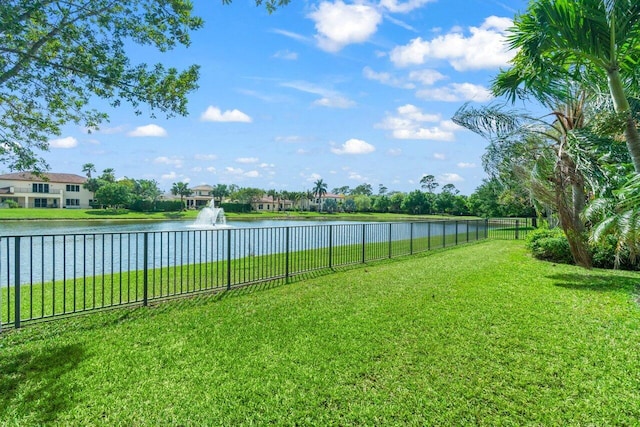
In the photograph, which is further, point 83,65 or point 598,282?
point 598,282

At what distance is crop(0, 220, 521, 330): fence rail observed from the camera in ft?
15.6

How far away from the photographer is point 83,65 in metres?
4.93

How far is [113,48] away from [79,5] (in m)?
0.63

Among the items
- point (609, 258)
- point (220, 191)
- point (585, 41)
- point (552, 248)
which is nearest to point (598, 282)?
point (609, 258)

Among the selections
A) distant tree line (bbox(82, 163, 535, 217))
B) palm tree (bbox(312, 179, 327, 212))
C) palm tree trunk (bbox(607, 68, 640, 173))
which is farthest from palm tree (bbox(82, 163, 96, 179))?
palm tree trunk (bbox(607, 68, 640, 173))

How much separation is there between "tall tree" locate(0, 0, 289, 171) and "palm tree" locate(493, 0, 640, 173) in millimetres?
3963

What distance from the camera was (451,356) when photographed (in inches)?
132

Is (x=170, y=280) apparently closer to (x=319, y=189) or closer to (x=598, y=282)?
(x=598, y=282)

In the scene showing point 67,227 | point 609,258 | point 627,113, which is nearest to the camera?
point 627,113

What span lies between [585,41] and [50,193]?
65979 millimetres

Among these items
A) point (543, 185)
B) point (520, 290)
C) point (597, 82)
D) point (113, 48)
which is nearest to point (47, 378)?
point (113, 48)

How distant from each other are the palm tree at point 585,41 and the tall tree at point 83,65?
3963 millimetres

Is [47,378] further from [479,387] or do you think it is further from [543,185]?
[543,185]

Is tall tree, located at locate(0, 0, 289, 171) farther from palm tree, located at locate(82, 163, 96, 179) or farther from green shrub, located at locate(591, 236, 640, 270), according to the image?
palm tree, located at locate(82, 163, 96, 179)
